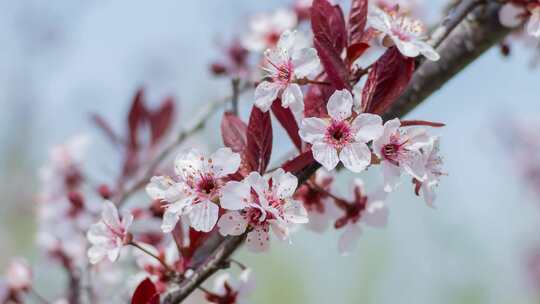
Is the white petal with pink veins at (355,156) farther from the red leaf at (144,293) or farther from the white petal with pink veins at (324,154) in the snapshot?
the red leaf at (144,293)

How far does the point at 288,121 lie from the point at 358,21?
0.68ft

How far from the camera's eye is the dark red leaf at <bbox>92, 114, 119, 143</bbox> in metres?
1.85

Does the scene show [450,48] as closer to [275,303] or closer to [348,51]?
[348,51]

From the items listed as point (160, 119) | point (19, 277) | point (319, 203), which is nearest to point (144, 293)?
point (319, 203)

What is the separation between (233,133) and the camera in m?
0.99

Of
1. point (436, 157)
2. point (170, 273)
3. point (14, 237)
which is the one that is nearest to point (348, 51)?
point (436, 157)

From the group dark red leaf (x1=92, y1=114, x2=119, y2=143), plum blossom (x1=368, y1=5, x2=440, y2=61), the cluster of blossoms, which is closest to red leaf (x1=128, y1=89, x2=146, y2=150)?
dark red leaf (x1=92, y1=114, x2=119, y2=143)

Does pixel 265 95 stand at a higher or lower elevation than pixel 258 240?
higher

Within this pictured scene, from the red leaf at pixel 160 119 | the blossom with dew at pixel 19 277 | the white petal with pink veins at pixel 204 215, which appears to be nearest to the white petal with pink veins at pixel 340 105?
the white petal with pink veins at pixel 204 215

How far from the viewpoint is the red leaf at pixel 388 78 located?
3.03 ft

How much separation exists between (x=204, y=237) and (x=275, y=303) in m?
4.79

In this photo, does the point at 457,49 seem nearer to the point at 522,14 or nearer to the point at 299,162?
the point at 522,14

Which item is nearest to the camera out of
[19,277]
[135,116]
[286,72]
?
[286,72]

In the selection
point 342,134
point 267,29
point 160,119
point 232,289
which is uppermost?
point 342,134
